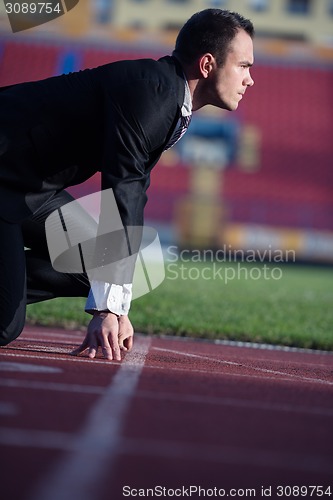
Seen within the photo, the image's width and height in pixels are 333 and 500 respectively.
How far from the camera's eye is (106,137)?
3607 mm

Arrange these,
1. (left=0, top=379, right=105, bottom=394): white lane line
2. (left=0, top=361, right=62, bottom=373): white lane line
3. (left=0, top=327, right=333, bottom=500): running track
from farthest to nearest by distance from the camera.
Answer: (left=0, top=361, right=62, bottom=373): white lane line → (left=0, top=379, right=105, bottom=394): white lane line → (left=0, top=327, right=333, bottom=500): running track

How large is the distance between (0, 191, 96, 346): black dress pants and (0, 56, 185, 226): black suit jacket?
14 cm

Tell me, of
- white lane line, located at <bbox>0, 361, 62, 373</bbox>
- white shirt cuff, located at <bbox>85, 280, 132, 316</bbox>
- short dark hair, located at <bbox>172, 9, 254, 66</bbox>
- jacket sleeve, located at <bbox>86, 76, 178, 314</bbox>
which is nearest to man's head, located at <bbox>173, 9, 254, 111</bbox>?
short dark hair, located at <bbox>172, 9, 254, 66</bbox>

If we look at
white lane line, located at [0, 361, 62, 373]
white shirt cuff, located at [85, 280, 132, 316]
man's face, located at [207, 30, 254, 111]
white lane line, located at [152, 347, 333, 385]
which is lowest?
white lane line, located at [152, 347, 333, 385]

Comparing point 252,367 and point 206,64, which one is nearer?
point 206,64

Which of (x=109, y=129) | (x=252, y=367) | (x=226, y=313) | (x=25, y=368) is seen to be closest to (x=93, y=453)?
(x=25, y=368)

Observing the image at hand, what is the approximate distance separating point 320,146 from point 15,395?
3204cm

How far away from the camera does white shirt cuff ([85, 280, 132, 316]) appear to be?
3609mm

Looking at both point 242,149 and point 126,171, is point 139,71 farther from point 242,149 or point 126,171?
point 242,149

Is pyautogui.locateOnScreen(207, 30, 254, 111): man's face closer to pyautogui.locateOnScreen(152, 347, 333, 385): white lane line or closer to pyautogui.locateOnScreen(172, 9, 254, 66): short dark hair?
pyautogui.locateOnScreen(172, 9, 254, 66): short dark hair

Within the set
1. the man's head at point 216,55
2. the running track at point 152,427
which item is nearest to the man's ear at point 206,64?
the man's head at point 216,55

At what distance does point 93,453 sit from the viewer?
2.20 m

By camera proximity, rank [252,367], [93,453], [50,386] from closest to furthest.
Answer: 1. [93,453]
2. [50,386]
3. [252,367]

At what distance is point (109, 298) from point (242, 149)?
2869 centimetres
